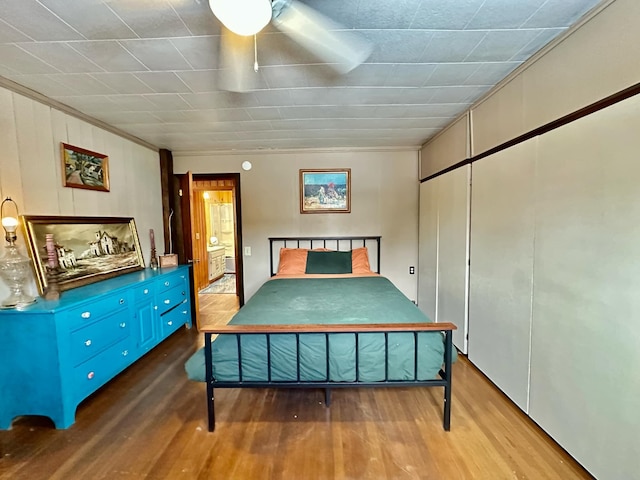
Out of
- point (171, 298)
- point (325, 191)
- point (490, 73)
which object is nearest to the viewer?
point (490, 73)

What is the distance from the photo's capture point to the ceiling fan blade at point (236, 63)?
163cm

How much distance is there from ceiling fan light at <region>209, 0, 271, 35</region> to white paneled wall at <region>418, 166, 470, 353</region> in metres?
2.26

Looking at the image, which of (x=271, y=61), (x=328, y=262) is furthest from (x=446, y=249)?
(x=271, y=61)

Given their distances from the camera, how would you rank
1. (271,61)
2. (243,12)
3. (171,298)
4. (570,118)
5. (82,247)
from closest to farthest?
(243,12) < (570,118) < (271,61) < (82,247) < (171,298)

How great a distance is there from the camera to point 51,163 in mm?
2379

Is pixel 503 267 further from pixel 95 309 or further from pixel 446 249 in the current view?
pixel 95 309

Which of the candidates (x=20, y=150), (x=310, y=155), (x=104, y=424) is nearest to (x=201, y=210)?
(x=310, y=155)

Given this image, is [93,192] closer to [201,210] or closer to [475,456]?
[201,210]

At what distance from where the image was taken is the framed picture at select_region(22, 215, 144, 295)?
85.9 inches

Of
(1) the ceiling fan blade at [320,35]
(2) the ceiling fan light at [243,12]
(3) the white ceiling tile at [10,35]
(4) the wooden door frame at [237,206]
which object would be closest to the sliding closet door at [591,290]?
(1) the ceiling fan blade at [320,35]

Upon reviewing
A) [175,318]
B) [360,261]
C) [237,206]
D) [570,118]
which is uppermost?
[570,118]

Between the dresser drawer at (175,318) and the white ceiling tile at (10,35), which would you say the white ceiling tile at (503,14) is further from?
the dresser drawer at (175,318)

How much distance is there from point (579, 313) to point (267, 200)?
11.8ft

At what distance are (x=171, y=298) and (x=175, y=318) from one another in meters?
0.26
